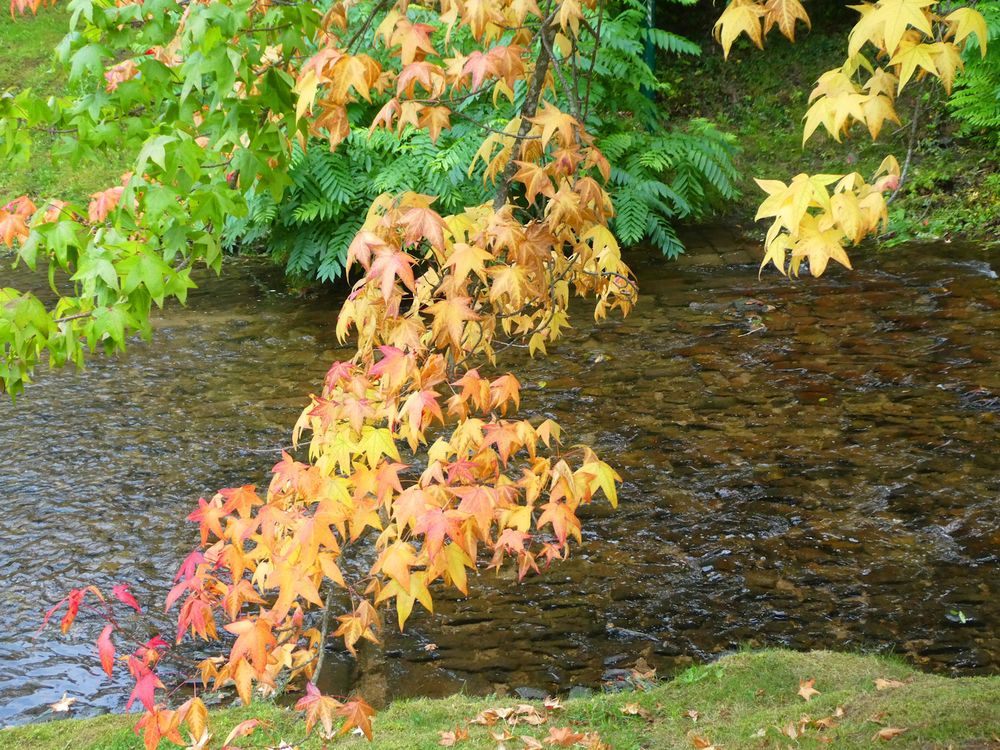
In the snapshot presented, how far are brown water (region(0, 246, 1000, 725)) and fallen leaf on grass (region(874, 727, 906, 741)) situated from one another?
1.34 metres

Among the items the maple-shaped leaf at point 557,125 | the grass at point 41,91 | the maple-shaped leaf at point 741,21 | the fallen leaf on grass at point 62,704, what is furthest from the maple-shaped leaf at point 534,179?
the grass at point 41,91

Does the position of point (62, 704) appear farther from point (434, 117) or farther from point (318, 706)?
Answer: point (434, 117)

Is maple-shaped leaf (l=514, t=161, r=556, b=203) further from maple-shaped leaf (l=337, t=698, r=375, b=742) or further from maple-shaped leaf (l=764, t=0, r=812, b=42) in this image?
maple-shaped leaf (l=337, t=698, r=375, b=742)

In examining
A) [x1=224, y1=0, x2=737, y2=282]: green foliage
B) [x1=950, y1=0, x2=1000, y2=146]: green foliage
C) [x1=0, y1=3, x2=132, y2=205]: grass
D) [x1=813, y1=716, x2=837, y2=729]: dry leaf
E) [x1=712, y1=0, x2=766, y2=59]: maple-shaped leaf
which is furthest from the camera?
[x1=0, y1=3, x2=132, y2=205]: grass

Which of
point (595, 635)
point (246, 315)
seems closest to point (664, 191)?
point (246, 315)

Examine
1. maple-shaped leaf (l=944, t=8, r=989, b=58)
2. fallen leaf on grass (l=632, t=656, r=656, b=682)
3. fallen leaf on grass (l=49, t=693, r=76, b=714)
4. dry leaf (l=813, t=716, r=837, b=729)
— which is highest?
maple-shaped leaf (l=944, t=8, r=989, b=58)

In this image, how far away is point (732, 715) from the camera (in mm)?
3295

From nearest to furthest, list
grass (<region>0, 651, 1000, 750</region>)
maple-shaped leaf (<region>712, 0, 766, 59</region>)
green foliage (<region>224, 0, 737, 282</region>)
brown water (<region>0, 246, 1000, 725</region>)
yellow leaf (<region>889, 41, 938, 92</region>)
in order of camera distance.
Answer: yellow leaf (<region>889, 41, 938, 92</region>) → maple-shaped leaf (<region>712, 0, 766, 59</region>) → grass (<region>0, 651, 1000, 750</region>) → brown water (<region>0, 246, 1000, 725</region>) → green foliage (<region>224, 0, 737, 282</region>)

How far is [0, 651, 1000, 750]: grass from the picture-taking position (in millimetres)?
2799

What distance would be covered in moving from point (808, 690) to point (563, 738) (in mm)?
957

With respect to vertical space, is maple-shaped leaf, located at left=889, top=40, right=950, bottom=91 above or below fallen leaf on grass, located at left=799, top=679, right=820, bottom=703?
above

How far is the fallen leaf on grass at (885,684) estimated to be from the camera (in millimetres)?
3309

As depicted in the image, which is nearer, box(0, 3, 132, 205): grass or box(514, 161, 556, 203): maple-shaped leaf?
box(514, 161, 556, 203): maple-shaped leaf

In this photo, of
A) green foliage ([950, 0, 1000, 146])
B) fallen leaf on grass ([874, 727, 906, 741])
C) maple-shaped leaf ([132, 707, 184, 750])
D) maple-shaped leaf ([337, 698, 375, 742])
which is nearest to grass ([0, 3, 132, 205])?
green foliage ([950, 0, 1000, 146])
